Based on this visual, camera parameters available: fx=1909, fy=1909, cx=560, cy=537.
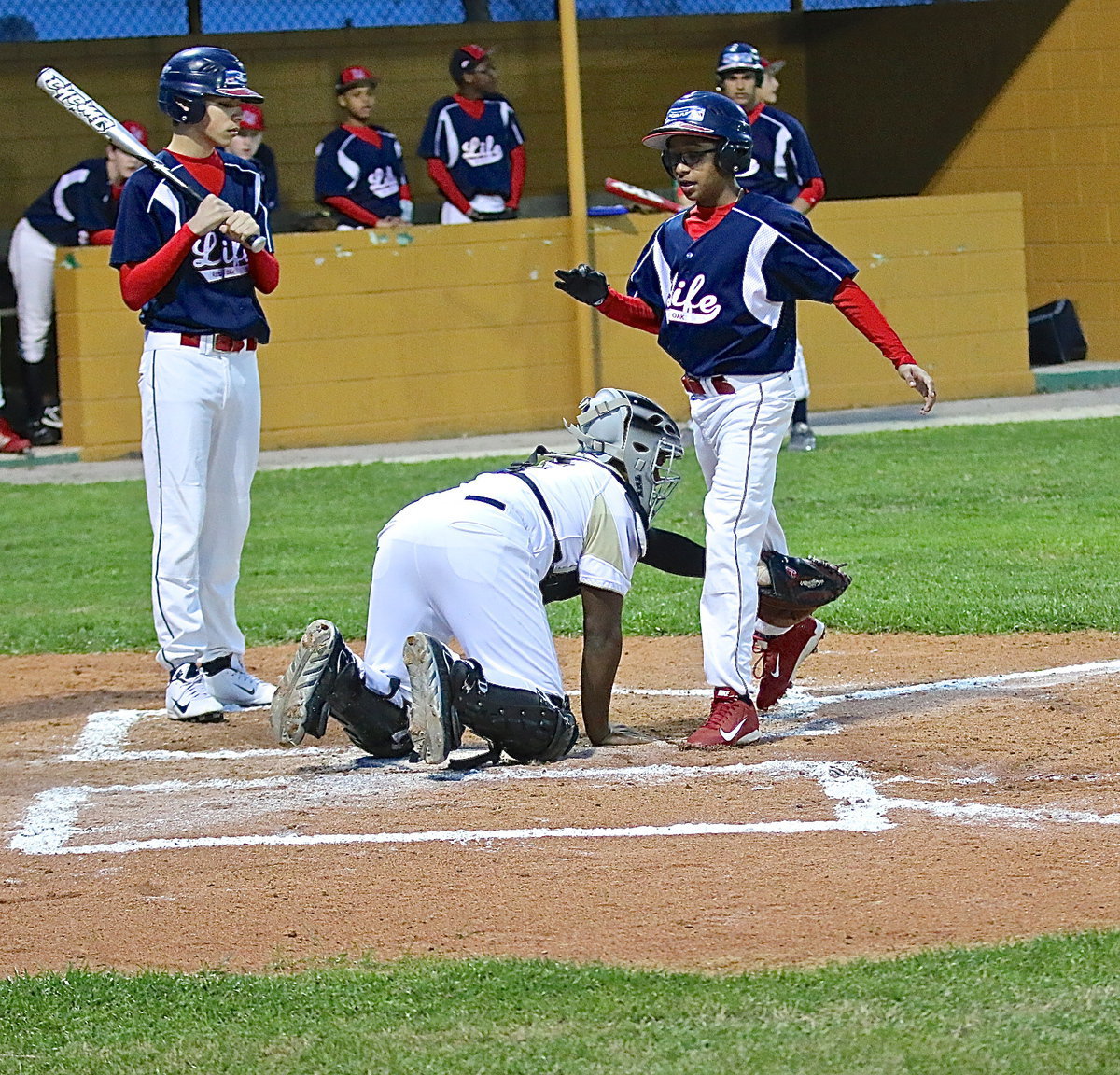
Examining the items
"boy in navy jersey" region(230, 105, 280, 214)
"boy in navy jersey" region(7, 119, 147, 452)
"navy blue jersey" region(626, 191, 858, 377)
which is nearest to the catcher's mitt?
"navy blue jersey" region(626, 191, 858, 377)

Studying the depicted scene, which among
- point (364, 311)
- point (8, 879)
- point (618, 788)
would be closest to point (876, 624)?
point (618, 788)

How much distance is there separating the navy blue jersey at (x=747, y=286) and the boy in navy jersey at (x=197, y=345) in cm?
149

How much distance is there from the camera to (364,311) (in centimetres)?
1404

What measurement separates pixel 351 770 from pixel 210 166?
215cm

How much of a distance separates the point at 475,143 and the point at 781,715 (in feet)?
29.0

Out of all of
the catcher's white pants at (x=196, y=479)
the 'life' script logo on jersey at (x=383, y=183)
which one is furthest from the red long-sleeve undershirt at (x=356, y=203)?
the catcher's white pants at (x=196, y=479)

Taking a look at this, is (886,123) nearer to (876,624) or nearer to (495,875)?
(876,624)

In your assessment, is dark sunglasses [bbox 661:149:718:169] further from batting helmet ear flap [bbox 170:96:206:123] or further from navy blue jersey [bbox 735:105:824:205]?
navy blue jersey [bbox 735:105:824:205]

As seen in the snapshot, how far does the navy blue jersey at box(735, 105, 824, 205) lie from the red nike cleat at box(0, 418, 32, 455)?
5.50 meters

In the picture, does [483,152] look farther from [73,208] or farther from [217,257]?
[217,257]

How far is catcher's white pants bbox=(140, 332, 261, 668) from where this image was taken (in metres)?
6.39

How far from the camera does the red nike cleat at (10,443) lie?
13.6 metres

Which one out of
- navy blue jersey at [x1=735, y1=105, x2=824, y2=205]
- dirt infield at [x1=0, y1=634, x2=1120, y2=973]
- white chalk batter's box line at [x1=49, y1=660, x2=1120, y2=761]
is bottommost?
dirt infield at [x1=0, y1=634, x2=1120, y2=973]

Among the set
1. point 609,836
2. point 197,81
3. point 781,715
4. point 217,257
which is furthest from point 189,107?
point 609,836
